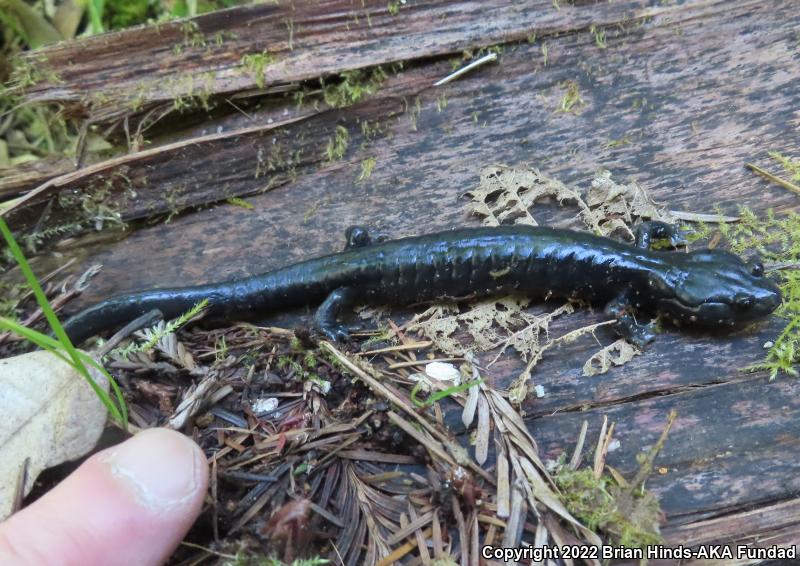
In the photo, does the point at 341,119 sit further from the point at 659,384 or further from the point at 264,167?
the point at 659,384

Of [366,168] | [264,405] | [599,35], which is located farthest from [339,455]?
[599,35]

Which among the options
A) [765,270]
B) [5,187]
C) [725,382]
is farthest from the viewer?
[5,187]

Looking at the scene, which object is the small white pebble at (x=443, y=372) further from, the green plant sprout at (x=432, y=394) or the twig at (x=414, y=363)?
the green plant sprout at (x=432, y=394)

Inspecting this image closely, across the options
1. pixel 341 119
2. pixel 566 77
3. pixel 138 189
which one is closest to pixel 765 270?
pixel 566 77

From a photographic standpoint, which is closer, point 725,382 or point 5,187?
point 725,382

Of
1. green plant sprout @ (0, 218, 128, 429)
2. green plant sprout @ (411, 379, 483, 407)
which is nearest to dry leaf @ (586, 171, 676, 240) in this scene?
green plant sprout @ (411, 379, 483, 407)

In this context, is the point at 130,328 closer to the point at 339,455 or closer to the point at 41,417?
the point at 41,417

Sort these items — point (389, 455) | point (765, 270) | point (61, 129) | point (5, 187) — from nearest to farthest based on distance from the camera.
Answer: point (389, 455) < point (765, 270) < point (5, 187) < point (61, 129)
